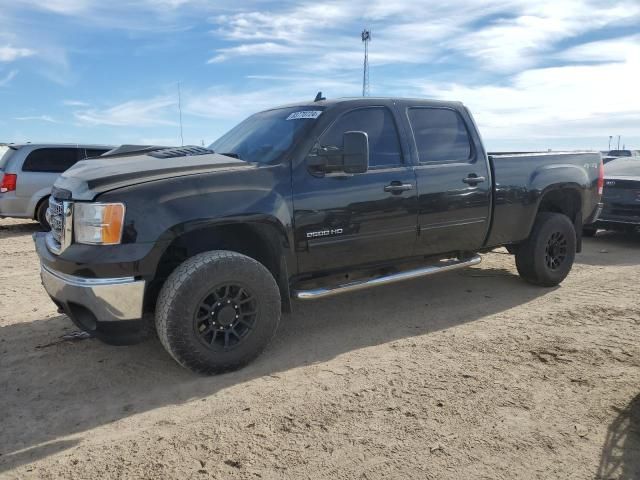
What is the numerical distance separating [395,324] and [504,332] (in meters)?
0.94

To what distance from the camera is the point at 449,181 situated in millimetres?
4828

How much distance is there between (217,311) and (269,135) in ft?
5.36

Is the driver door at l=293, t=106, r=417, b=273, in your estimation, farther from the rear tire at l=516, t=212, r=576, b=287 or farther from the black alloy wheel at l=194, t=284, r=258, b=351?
the rear tire at l=516, t=212, r=576, b=287

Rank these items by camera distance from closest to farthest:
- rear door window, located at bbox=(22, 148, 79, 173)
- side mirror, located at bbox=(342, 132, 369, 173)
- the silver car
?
side mirror, located at bbox=(342, 132, 369, 173) → the silver car → rear door window, located at bbox=(22, 148, 79, 173)

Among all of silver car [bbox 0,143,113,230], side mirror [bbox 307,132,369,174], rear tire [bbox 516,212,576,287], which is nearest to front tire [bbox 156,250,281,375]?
side mirror [bbox 307,132,369,174]

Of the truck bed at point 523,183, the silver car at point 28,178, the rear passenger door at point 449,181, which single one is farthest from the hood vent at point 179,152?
the silver car at point 28,178

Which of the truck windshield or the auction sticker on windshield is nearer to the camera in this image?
the truck windshield

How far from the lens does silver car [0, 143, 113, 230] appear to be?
33.2 ft

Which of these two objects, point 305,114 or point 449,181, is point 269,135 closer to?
point 305,114

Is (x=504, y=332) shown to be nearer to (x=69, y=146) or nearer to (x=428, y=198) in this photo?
(x=428, y=198)

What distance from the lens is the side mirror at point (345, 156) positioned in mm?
3898

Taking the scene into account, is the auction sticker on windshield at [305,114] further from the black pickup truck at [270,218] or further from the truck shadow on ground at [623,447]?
the truck shadow on ground at [623,447]

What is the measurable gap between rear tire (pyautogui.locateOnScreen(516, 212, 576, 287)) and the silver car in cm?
867

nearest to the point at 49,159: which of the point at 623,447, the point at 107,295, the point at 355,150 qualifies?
the point at 107,295
